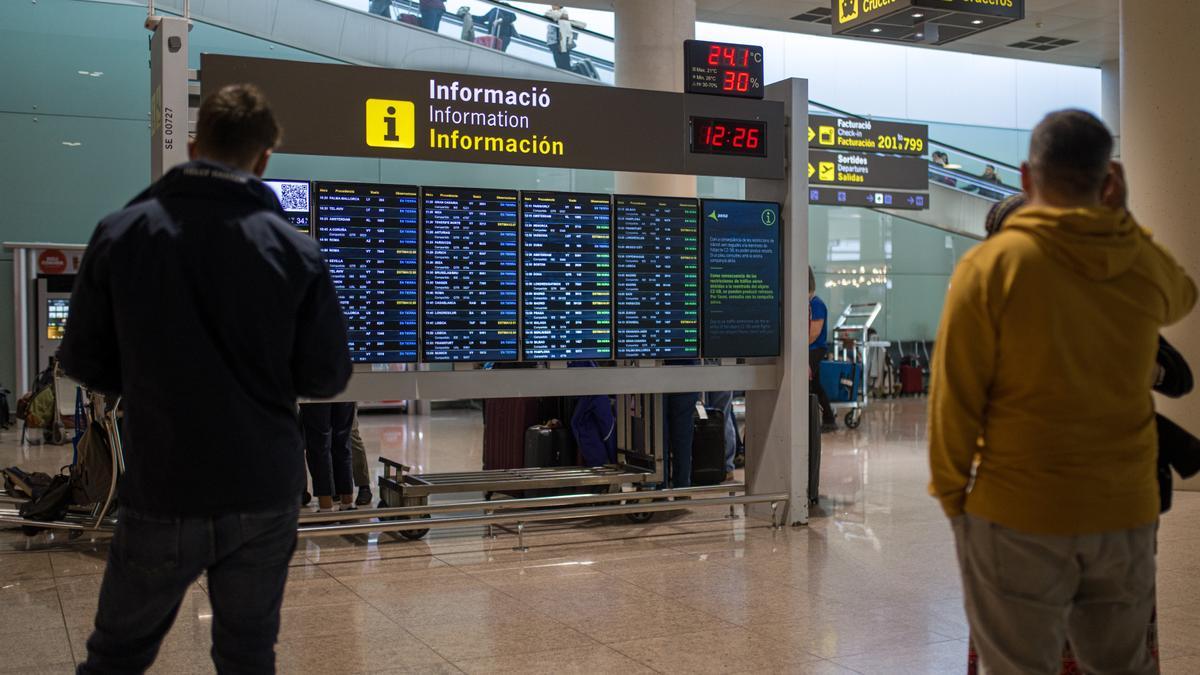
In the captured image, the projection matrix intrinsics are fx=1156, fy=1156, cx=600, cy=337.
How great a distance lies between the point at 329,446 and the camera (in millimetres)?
7578

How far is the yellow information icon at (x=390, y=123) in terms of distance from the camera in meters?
6.26

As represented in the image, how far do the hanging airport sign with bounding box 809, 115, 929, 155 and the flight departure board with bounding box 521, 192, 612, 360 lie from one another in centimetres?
947

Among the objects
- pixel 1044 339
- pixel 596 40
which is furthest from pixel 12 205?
pixel 1044 339

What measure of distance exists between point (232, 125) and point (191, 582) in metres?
0.99

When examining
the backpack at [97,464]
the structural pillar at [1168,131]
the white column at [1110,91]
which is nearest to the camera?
the backpack at [97,464]

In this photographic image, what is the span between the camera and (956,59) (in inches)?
832

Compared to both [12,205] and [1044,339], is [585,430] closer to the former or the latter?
[1044,339]

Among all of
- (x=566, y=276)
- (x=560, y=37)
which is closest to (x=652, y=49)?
(x=560, y=37)

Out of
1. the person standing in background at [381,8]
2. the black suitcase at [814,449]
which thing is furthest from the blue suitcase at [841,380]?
the person standing in background at [381,8]

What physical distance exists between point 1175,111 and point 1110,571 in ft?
24.3

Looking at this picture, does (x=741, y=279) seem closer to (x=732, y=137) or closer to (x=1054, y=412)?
(x=732, y=137)

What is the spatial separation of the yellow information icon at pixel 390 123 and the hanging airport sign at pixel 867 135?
33.5 feet

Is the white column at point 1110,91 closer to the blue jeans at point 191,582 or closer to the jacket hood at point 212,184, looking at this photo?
the jacket hood at point 212,184

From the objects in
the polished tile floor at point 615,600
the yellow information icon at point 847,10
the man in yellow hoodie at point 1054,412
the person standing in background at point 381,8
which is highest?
the person standing in background at point 381,8
